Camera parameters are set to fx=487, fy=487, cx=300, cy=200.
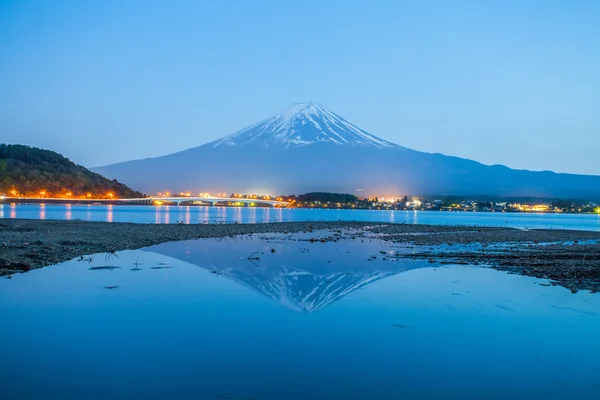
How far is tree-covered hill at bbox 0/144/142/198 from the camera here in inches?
4547

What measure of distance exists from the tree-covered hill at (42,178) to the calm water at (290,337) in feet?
390

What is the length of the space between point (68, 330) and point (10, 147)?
5428 inches

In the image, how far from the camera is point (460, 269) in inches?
604

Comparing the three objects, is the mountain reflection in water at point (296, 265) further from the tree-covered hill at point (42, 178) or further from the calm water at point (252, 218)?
the tree-covered hill at point (42, 178)

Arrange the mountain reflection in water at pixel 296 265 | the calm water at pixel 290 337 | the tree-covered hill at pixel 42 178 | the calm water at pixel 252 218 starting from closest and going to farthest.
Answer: the calm water at pixel 290 337
the mountain reflection in water at pixel 296 265
the calm water at pixel 252 218
the tree-covered hill at pixel 42 178

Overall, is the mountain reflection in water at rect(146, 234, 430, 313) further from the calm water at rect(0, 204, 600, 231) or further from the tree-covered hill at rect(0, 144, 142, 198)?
the tree-covered hill at rect(0, 144, 142, 198)

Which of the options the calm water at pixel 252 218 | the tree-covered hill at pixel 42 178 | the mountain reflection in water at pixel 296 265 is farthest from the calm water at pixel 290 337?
the tree-covered hill at pixel 42 178

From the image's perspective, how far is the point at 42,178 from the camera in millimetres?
119750

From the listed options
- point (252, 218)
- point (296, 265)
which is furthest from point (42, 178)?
point (296, 265)

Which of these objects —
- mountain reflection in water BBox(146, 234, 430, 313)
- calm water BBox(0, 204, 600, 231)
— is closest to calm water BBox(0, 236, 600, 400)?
mountain reflection in water BBox(146, 234, 430, 313)

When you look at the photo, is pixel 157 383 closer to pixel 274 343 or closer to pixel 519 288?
pixel 274 343

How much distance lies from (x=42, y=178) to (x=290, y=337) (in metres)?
129

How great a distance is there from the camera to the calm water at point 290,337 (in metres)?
5.46

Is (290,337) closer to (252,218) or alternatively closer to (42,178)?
(252,218)
